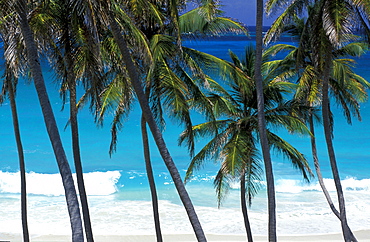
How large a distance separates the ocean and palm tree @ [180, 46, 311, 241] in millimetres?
1479

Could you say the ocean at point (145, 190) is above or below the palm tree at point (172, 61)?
below

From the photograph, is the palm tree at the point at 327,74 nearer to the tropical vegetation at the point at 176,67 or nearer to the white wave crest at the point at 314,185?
the tropical vegetation at the point at 176,67

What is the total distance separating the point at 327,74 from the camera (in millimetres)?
16156

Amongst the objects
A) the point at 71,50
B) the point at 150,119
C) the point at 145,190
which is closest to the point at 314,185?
the point at 145,190

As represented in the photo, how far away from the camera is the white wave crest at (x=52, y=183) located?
99.7 ft

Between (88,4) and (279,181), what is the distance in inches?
966

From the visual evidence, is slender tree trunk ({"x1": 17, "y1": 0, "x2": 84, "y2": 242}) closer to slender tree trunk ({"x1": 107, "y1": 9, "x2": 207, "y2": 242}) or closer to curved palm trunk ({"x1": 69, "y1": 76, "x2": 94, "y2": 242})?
slender tree trunk ({"x1": 107, "y1": 9, "x2": 207, "y2": 242})

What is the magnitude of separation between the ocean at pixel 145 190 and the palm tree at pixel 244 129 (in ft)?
4.85

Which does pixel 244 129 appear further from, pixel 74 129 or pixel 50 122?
pixel 50 122

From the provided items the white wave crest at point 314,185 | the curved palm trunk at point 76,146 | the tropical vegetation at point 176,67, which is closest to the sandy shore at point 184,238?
the tropical vegetation at point 176,67

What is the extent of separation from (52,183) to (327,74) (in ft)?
67.1

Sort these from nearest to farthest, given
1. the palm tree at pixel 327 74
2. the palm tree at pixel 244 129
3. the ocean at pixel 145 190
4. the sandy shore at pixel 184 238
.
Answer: the palm tree at pixel 244 129
the palm tree at pixel 327 74
the sandy shore at pixel 184 238
the ocean at pixel 145 190

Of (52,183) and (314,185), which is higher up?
(52,183)

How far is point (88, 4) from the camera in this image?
10047 mm
